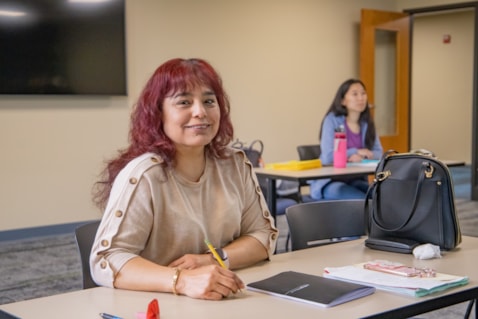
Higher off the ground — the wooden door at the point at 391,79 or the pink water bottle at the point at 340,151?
the wooden door at the point at 391,79

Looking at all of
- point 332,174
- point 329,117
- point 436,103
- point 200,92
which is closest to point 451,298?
point 200,92

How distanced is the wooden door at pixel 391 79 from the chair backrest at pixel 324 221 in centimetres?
528

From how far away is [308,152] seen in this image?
4965mm

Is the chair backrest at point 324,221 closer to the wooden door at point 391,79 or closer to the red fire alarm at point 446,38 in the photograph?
the wooden door at point 391,79

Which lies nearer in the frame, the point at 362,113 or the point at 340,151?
the point at 340,151

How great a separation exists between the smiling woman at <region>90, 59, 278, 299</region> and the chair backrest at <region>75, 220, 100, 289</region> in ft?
0.53

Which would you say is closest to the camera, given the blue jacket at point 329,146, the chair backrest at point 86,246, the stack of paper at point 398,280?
the stack of paper at point 398,280

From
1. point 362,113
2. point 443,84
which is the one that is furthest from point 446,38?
point 362,113

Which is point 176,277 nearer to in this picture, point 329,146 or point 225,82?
point 329,146

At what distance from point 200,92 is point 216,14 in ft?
15.9

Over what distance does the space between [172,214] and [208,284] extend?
329mm

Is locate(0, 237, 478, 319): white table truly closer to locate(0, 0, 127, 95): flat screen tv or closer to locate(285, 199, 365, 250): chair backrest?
locate(285, 199, 365, 250): chair backrest

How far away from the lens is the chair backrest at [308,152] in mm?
4930

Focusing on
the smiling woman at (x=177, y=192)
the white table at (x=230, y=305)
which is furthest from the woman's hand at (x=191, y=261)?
the white table at (x=230, y=305)
